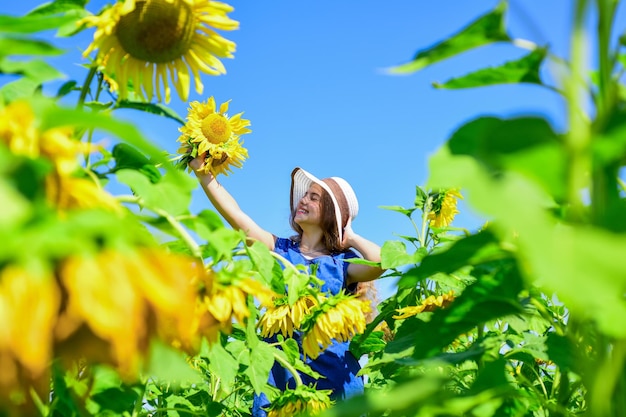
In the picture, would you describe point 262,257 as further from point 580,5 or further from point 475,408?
point 580,5

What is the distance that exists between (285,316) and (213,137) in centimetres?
114

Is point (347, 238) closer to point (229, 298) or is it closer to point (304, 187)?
point (304, 187)

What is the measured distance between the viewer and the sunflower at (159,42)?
43.3 inches

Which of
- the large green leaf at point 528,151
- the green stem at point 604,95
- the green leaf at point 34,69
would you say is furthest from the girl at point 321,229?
the large green leaf at point 528,151

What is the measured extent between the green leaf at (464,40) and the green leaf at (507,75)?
0.11 feet

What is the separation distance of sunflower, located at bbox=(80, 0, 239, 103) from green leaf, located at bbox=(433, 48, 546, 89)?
54cm

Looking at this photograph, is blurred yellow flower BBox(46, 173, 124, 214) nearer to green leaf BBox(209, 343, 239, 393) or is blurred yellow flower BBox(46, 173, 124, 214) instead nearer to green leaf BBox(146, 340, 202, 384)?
green leaf BBox(146, 340, 202, 384)

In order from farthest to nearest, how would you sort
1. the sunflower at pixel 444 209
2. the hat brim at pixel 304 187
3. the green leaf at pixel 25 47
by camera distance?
the hat brim at pixel 304 187
the sunflower at pixel 444 209
the green leaf at pixel 25 47

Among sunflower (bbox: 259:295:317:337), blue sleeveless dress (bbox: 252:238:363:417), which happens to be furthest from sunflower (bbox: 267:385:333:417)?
blue sleeveless dress (bbox: 252:238:363:417)

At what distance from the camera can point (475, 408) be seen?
81 centimetres

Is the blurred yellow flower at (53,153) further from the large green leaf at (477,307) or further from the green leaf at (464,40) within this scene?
the large green leaf at (477,307)

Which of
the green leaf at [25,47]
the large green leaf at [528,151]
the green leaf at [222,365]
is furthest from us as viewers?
the green leaf at [222,365]

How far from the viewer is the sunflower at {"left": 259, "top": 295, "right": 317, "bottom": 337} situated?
6.82 feet

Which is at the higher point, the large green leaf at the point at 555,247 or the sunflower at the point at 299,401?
the large green leaf at the point at 555,247
